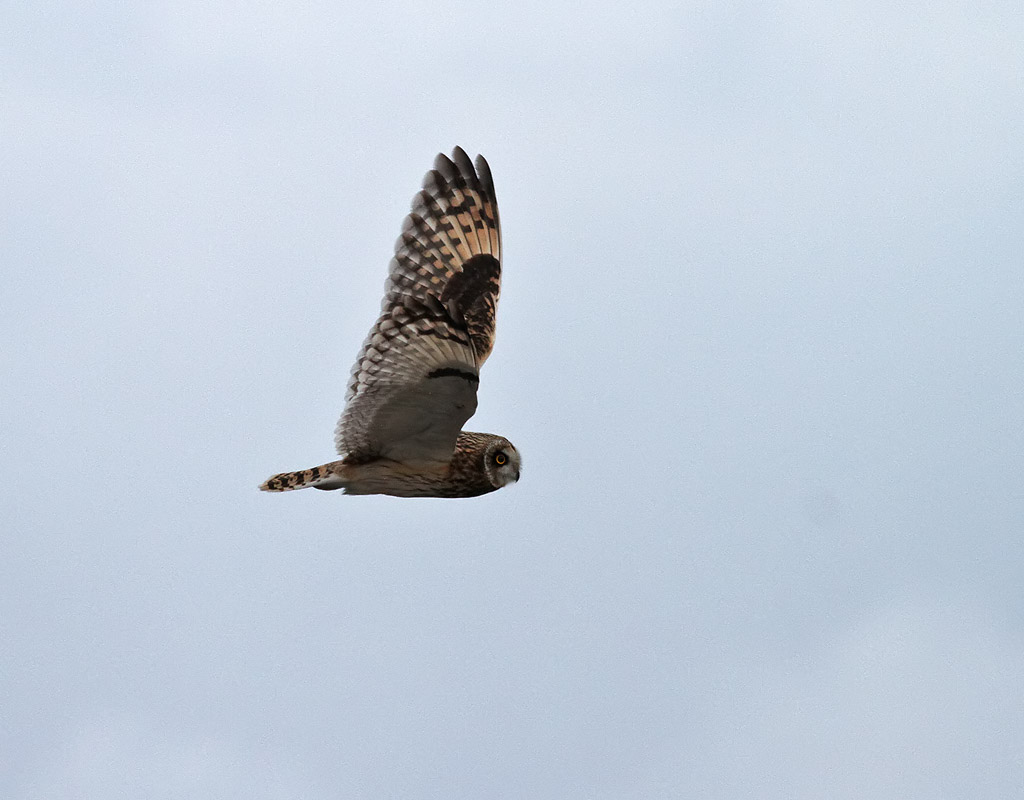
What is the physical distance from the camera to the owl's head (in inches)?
484

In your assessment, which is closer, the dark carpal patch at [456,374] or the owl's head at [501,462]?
the dark carpal patch at [456,374]

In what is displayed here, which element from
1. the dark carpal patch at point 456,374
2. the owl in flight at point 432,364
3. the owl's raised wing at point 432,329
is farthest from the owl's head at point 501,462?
the dark carpal patch at point 456,374

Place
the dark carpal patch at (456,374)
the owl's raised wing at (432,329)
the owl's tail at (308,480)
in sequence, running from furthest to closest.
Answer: the owl's tail at (308,480)
the owl's raised wing at (432,329)
the dark carpal patch at (456,374)

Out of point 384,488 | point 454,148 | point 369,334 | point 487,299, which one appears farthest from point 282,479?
point 454,148

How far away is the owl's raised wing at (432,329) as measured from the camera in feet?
37.0

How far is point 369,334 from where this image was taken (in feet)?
38.2

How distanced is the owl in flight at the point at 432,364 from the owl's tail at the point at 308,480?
0.4 inches

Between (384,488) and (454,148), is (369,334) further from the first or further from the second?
(454,148)

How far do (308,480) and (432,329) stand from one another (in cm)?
194

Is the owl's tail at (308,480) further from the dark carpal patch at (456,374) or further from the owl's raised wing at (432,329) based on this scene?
the dark carpal patch at (456,374)

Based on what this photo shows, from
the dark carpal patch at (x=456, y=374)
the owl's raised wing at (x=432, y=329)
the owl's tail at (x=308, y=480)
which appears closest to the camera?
the dark carpal patch at (x=456, y=374)

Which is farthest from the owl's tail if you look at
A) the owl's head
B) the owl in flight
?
the owl's head

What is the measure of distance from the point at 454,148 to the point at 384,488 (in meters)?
3.58

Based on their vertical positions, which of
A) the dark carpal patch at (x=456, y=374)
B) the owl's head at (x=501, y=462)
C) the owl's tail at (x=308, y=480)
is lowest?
the owl's tail at (x=308, y=480)
